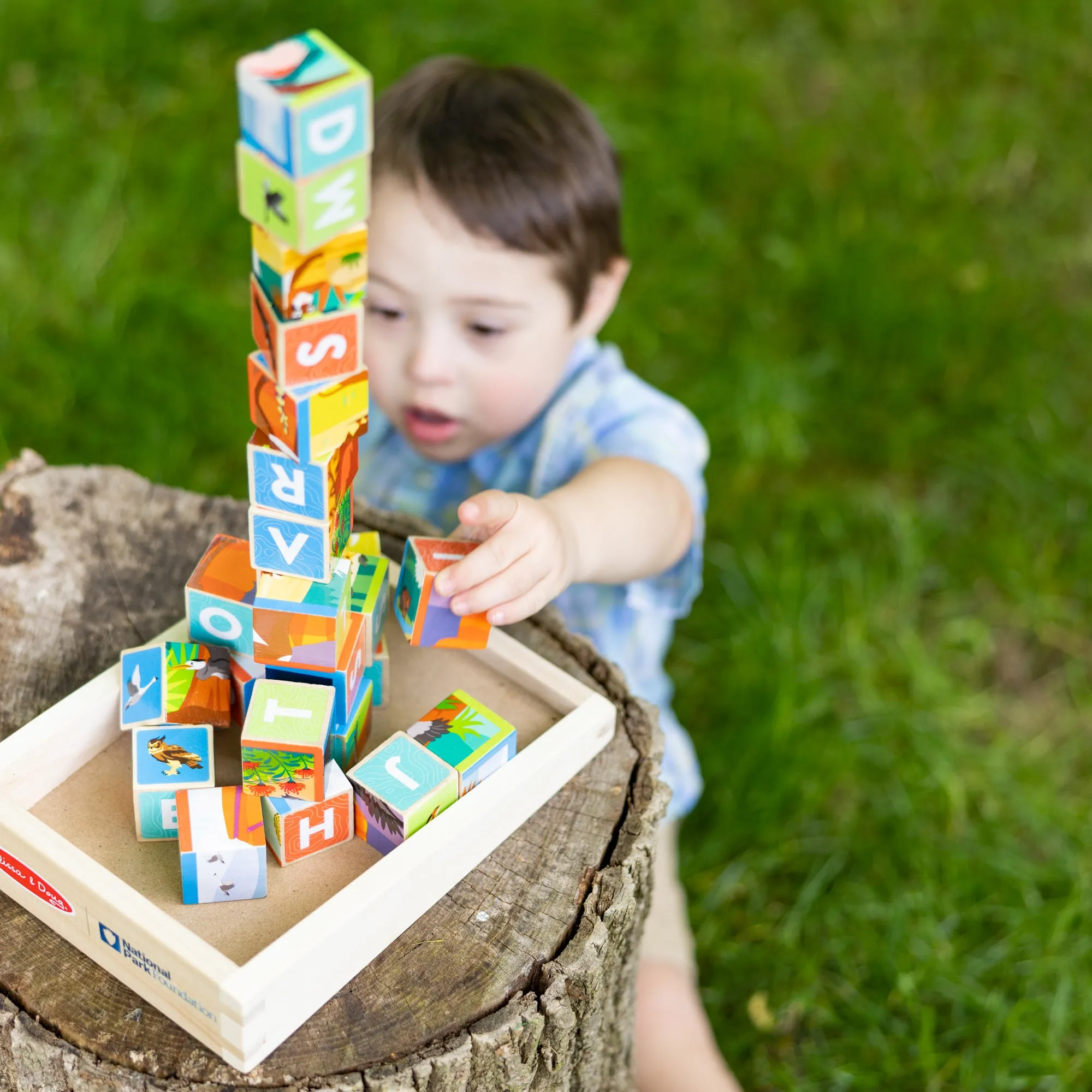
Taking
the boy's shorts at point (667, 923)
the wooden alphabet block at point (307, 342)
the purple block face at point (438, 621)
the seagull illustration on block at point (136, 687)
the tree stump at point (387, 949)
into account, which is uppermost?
the wooden alphabet block at point (307, 342)

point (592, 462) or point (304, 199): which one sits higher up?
point (304, 199)

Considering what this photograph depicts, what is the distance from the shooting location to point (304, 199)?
72 cm

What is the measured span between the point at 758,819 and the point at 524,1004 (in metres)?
0.86

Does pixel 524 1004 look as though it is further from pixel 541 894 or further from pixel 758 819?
pixel 758 819

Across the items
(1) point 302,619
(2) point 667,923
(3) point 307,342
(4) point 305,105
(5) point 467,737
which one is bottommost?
(2) point 667,923

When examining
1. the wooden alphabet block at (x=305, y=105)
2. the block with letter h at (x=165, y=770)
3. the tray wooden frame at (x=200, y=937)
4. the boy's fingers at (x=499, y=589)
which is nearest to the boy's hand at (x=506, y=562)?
the boy's fingers at (x=499, y=589)

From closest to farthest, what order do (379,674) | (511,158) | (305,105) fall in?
(305,105), (379,674), (511,158)

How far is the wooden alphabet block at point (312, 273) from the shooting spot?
76cm

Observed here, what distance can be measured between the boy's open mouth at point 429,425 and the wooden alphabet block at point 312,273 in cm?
60

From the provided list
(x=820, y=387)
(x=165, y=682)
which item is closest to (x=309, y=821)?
(x=165, y=682)

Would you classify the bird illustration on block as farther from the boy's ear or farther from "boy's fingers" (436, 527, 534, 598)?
the boy's ear

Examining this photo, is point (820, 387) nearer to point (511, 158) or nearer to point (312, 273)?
point (511, 158)

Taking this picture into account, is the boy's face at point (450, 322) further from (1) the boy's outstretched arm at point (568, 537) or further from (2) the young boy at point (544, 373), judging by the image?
(1) the boy's outstretched arm at point (568, 537)

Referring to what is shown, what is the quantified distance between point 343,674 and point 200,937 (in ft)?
0.67
